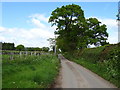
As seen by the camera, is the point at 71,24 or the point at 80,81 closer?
the point at 80,81

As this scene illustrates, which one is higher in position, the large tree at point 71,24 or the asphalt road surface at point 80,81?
the large tree at point 71,24

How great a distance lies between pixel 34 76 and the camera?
42.0ft

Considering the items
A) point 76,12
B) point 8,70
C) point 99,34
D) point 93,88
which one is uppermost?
point 76,12

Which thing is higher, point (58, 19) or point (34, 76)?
point (58, 19)

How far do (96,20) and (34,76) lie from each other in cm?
5919

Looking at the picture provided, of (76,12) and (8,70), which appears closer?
(8,70)

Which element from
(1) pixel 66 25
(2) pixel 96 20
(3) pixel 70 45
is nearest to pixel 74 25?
(1) pixel 66 25

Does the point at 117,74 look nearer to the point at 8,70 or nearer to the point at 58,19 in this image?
the point at 8,70

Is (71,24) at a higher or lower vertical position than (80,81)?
higher

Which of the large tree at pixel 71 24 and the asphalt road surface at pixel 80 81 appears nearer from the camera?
the asphalt road surface at pixel 80 81

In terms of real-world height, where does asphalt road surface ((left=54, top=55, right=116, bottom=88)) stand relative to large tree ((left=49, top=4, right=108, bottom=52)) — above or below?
below

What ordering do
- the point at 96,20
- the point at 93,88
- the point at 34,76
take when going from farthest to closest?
the point at 96,20 → the point at 34,76 → the point at 93,88

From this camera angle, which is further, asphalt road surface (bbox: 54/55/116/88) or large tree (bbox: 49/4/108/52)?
large tree (bbox: 49/4/108/52)

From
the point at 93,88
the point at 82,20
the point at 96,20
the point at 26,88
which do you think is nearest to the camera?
the point at 26,88
